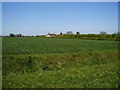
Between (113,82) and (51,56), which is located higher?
(51,56)

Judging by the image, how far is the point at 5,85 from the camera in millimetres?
6520

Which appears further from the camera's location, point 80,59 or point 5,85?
point 80,59

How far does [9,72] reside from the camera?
9.09 m

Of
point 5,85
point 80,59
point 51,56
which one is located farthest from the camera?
point 80,59

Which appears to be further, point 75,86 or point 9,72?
point 9,72

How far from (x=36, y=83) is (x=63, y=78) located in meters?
1.64

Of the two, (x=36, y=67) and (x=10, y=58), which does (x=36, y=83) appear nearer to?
(x=36, y=67)

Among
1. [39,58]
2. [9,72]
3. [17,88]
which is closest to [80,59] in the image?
[39,58]

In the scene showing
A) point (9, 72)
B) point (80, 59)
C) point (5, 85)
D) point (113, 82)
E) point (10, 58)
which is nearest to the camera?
point (5, 85)

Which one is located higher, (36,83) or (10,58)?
(10,58)

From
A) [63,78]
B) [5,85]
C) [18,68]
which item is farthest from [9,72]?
[63,78]

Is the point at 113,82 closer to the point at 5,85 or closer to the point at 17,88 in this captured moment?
the point at 17,88

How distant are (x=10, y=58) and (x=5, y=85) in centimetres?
431

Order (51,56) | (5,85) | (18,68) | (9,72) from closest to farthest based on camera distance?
1. (5,85)
2. (9,72)
3. (18,68)
4. (51,56)
